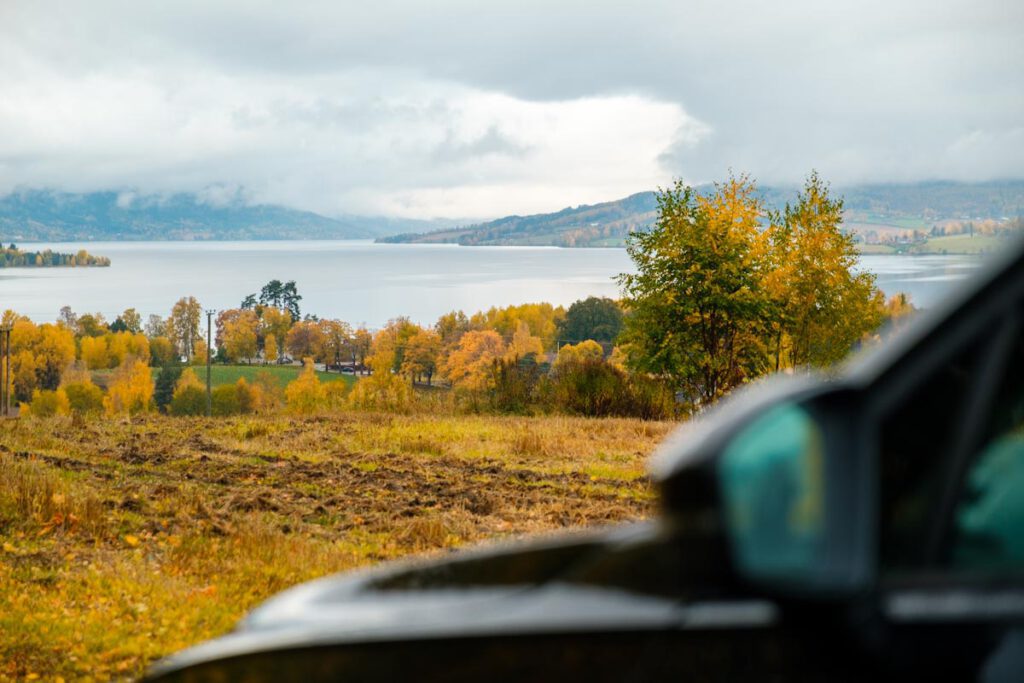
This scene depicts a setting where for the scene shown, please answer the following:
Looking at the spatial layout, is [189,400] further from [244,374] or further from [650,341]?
[650,341]

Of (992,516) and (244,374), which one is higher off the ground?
(992,516)

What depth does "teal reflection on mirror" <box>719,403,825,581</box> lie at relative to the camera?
0.73 metres

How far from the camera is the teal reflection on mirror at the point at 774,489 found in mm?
725

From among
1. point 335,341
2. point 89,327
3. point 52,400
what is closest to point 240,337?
point 335,341

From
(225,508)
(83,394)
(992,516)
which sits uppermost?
(992,516)

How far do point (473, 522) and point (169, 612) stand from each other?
4.15 metres

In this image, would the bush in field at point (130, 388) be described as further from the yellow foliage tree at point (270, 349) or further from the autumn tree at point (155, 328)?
the autumn tree at point (155, 328)

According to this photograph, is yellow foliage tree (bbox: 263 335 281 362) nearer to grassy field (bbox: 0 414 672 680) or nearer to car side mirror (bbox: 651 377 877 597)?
grassy field (bbox: 0 414 672 680)

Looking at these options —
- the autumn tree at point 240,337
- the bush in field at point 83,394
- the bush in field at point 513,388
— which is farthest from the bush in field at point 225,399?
the bush in field at point 513,388

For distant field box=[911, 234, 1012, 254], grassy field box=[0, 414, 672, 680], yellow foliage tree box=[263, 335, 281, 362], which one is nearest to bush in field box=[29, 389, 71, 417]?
yellow foliage tree box=[263, 335, 281, 362]

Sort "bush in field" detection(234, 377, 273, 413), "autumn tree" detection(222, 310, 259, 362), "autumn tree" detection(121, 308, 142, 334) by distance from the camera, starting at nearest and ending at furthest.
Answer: "bush in field" detection(234, 377, 273, 413), "autumn tree" detection(222, 310, 259, 362), "autumn tree" detection(121, 308, 142, 334)

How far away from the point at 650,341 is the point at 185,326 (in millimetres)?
116425

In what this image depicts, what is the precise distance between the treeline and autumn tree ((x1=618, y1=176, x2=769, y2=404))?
0.17ft

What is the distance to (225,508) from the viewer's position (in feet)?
34.5
